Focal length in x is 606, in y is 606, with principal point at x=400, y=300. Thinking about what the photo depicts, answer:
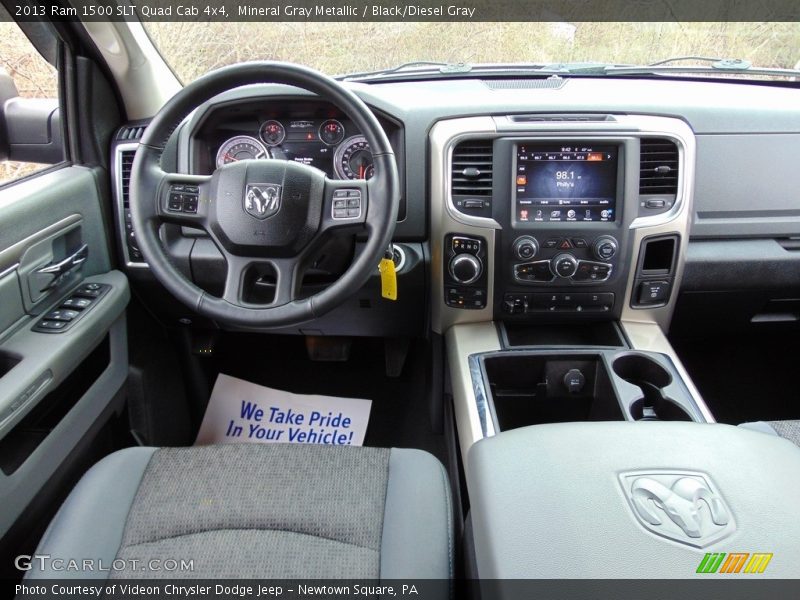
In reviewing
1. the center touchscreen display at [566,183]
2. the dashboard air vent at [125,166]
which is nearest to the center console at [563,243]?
the center touchscreen display at [566,183]

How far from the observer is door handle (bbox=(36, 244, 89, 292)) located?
145 centimetres

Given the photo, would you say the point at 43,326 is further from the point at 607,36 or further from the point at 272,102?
the point at 607,36

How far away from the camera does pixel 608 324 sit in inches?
67.8

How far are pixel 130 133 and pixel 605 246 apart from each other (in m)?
1.33

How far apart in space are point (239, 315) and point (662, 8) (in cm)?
134

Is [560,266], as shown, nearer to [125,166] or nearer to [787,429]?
[787,429]

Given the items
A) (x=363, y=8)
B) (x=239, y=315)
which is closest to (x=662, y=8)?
(x=363, y=8)

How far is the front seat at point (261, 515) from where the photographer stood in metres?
1.02

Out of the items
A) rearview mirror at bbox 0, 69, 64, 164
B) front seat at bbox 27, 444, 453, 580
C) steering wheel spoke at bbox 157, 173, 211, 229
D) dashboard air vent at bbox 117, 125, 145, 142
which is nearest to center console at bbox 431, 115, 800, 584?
front seat at bbox 27, 444, 453, 580

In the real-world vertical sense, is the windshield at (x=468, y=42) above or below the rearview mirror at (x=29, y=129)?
above

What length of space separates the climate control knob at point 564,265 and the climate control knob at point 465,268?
0.19 meters

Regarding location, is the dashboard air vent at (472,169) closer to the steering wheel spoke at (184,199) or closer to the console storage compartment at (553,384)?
the console storage compartment at (553,384)

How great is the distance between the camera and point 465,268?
161 centimetres

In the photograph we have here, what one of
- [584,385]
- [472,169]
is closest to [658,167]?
[472,169]
